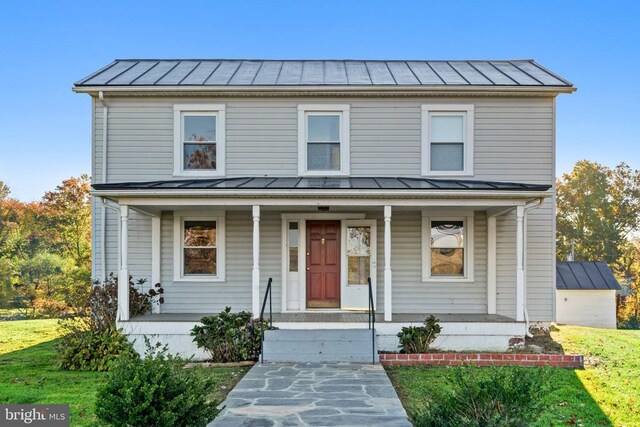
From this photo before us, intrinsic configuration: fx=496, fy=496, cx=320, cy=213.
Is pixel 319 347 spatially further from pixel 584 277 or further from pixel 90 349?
pixel 584 277

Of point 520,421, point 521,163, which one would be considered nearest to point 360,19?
point 521,163

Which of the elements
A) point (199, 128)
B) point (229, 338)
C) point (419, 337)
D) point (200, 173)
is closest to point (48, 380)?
point (229, 338)

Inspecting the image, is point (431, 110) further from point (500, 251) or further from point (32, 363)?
point (32, 363)

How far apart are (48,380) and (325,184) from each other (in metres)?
5.87

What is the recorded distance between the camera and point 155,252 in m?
11.1

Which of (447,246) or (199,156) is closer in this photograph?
(447,246)

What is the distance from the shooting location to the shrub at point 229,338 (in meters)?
8.84

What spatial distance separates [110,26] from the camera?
18.8 meters

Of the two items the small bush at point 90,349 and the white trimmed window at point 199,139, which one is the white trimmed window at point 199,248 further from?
the small bush at point 90,349

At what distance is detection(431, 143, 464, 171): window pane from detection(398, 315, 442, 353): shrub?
147 inches

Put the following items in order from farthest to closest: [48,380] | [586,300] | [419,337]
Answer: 1. [586,300]
2. [419,337]
3. [48,380]

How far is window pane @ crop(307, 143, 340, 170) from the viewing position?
37.2 ft

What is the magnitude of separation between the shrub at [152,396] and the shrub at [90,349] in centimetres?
443

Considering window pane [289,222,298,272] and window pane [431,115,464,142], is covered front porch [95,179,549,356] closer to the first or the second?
window pane [289,222,298,272]
